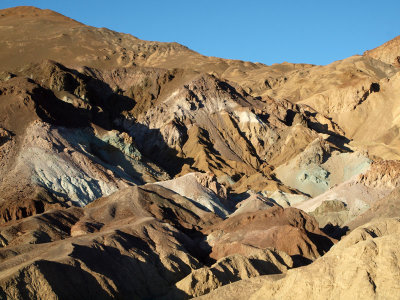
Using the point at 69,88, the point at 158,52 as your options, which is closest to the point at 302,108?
the point at 69,88

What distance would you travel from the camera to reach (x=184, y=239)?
175ft

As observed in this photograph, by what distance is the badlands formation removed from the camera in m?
37.9

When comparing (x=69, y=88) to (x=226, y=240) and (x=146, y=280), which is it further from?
(x=146, y=280)

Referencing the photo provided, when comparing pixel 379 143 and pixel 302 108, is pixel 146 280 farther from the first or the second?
pixel 302 108

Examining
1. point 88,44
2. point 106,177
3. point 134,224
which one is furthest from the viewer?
point 88,44

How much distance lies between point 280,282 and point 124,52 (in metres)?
121

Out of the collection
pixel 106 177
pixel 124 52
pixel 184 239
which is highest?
pixel 124 52

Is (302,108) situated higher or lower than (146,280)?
higher

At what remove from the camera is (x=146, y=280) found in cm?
4284

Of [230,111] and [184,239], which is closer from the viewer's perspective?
[184,239]

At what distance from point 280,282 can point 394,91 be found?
3653 inches

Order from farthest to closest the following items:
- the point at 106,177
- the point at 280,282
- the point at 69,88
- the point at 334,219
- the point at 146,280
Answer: the point at 69,88
the point at 106,177
the point at 334,219
the point at 146,280
the point at 280,282

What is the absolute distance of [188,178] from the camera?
73.8 metres

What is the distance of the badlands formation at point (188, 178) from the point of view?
37.9 meters
